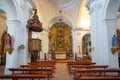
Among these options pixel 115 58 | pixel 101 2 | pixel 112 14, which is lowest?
pixel 115 58

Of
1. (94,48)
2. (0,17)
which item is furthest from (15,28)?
(0,17)

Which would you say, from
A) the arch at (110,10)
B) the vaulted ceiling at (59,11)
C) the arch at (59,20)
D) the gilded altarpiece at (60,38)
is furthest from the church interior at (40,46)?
the gilded altarpiece at (60,38)

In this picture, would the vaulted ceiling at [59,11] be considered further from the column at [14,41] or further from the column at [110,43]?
the column at [110,43]

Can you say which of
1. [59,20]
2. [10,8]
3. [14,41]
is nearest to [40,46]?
[14,41]

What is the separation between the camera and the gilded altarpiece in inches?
1090

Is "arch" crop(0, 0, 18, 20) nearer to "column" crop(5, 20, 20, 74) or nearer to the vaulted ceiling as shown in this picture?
"column" crop(5, 20, 20, 74)

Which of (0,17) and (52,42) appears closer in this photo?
(0,17)

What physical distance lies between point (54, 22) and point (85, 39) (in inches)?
211

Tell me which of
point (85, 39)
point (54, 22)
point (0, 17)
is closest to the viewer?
point (0, 17)

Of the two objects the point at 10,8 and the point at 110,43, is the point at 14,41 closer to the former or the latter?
the point at 10,8

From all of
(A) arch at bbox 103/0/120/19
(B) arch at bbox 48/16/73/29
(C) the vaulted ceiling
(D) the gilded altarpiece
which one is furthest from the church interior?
(D) the gilded altarpiece

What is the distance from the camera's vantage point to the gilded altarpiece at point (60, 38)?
27683 millimetres

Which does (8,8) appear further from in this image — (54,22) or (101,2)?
(54,22)

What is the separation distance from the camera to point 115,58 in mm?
9445
